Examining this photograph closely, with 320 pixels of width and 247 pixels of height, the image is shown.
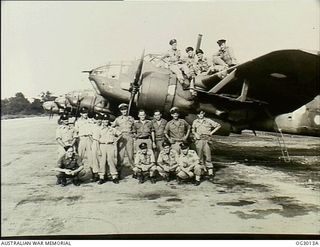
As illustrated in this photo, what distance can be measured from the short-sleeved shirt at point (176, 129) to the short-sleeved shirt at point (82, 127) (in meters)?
0.45

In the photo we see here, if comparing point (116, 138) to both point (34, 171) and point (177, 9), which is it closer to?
point (34, 171)

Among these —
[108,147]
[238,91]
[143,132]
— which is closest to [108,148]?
A: [108,147]

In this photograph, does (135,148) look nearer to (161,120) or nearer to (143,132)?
(143,132)

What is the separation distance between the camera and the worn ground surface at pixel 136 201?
2.34 metres

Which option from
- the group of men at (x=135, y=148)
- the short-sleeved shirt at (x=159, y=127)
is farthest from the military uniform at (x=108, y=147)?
the short-sleeved shirt at (x=159, y=127)

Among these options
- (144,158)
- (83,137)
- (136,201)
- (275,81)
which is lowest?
(136,201)

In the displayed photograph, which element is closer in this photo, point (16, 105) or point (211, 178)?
point (16, 105)

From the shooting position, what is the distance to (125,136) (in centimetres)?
253

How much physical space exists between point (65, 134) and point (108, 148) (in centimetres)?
25

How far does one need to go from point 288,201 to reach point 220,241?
17.3 inches

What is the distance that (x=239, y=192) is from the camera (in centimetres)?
244

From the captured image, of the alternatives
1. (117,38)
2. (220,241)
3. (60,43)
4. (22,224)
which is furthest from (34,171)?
(220,241)

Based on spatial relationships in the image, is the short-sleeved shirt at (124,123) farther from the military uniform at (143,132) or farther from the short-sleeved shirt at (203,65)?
the short-sleeved shirt at (203,65)

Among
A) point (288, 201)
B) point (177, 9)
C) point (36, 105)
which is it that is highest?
point (177, 9)
